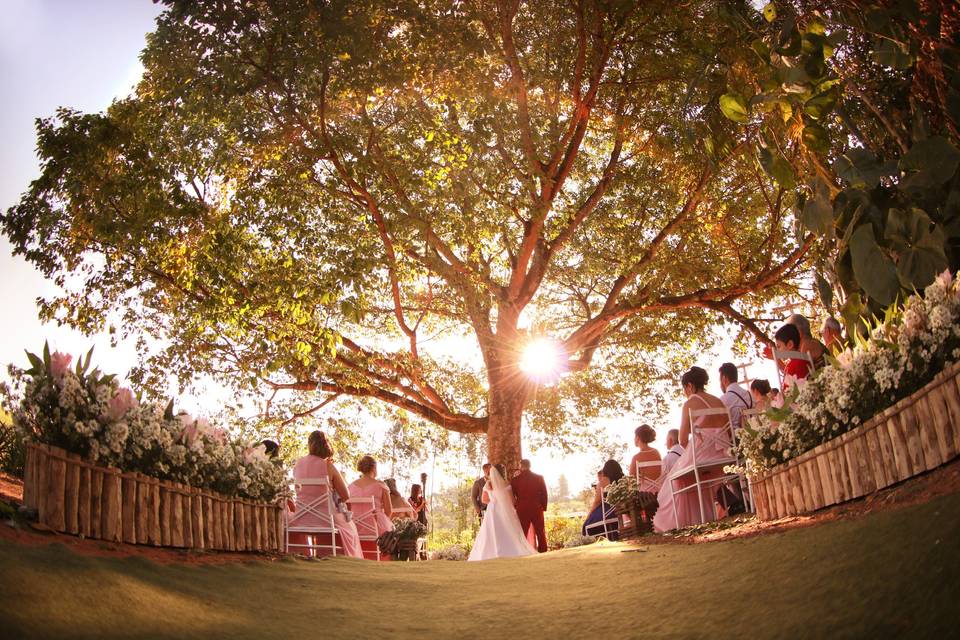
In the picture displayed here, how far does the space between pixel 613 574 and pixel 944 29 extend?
3.93m

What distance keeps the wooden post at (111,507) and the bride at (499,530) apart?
7.42 m

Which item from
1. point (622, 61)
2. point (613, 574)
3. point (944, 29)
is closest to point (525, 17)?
point (622, 61)

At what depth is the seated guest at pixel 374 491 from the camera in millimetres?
11156

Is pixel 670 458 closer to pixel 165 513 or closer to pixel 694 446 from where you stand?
pixel 694 446

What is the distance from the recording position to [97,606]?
3115 millimetres

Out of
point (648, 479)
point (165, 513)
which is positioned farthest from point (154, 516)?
point (648, 479)

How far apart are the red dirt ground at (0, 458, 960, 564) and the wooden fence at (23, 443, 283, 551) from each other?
0.23 feet

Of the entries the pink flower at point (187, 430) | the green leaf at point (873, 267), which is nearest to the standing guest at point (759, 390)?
the green leaf at point (873, 267)

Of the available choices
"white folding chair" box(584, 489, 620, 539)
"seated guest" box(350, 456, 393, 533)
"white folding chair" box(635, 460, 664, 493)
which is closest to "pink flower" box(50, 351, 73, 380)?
"seated guest" box(350, 456, 393, 533)

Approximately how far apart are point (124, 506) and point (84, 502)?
0.31 m

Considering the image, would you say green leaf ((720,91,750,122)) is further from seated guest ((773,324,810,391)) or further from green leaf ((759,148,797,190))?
seated guest ((773,324,810,391))

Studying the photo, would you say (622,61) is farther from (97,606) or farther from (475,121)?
(97,606)

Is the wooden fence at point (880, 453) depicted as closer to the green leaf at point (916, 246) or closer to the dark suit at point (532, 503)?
the green leaf at point (916, 246)

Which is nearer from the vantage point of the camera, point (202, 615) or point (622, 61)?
point (202, 615)
